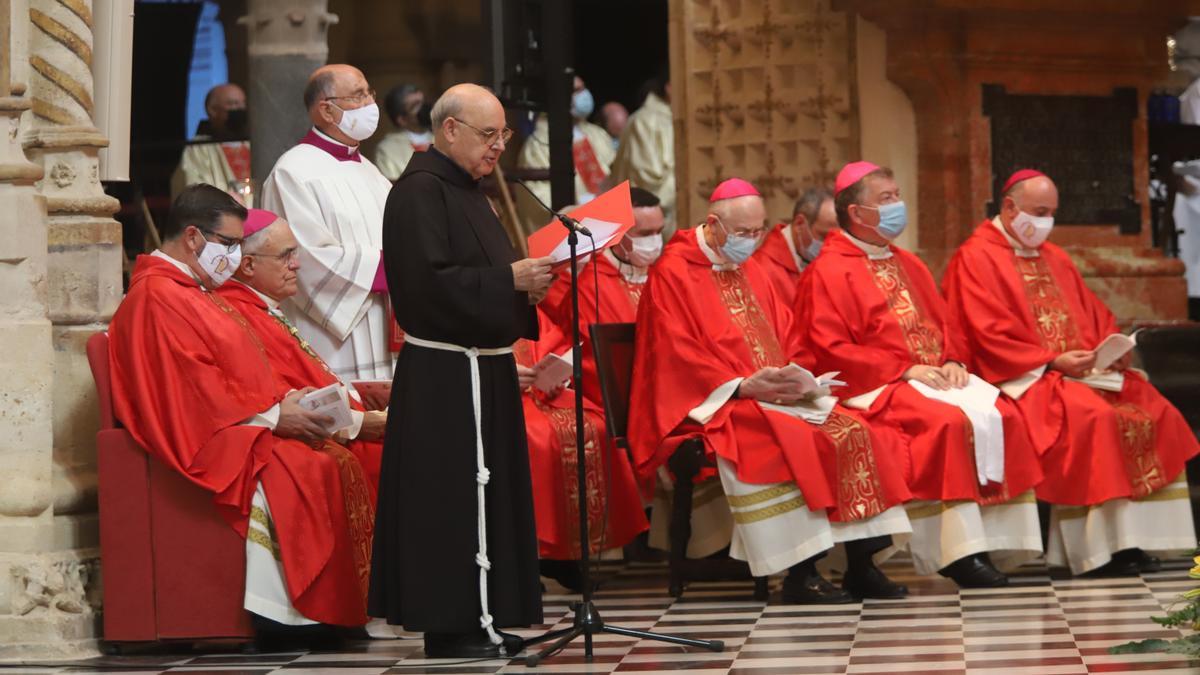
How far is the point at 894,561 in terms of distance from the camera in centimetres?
976

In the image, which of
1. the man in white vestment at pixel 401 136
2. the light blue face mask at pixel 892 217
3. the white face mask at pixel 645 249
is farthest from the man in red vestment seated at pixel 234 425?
the man in white vestment at pixel 401 136

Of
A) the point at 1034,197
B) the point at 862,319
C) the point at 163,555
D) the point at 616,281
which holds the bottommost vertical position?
the point at 163,555

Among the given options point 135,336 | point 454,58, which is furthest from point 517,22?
point 454,58

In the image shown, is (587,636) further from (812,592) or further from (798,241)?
(798,241)

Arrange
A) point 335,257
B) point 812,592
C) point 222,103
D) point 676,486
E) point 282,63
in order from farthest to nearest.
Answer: point 222,103, point 282,63, point 676,486, point 812,592, point 335,257

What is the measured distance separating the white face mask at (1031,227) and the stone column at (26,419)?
13.7 ft

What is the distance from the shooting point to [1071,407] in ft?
29.2

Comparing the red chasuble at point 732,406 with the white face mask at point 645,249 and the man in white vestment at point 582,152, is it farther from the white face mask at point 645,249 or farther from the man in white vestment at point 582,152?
the man in white vestment at point 582,152

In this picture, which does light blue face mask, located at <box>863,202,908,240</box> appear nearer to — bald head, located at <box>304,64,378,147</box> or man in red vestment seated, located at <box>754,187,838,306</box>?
man in red vestment seated, located at <box>754,187,838,306</box>

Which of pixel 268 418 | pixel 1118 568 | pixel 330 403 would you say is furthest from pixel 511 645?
pixel 1118 568

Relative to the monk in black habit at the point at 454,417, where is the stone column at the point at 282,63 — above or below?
above

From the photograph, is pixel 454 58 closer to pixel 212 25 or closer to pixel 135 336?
pixel 212 25

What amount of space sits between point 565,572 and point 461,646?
191cm

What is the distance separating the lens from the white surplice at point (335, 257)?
815 cm
